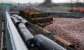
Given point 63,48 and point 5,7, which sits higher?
point 63,48

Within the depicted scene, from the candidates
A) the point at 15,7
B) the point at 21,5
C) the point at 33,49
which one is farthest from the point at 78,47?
the point at 15,7

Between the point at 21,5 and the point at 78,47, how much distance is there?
4.06 ft

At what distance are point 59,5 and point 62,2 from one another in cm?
4

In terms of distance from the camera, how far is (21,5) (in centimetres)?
170

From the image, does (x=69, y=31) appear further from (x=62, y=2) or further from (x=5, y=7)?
(x=5, y=7)

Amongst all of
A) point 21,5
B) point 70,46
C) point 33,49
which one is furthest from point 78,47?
point 21,5

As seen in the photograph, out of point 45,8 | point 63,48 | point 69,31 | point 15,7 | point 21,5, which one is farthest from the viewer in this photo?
point 15,7

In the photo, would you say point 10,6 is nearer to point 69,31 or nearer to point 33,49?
point 69,31

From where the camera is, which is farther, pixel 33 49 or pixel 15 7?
pixel 15 7

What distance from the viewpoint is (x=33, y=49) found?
0.57 metres

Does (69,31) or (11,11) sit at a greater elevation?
(69,31)

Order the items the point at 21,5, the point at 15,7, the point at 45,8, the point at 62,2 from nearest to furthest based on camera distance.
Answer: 1. the point at 62,2
2. the point at 45,8
3. the point at 21,5
4. the point at 15,7

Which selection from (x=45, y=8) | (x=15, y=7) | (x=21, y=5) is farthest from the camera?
(x=15, y=7)

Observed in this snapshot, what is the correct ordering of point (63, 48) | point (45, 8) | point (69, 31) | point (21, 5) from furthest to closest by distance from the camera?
point (21, 5) → point (45, 8) → point (69, 31) → point (63, 48)
